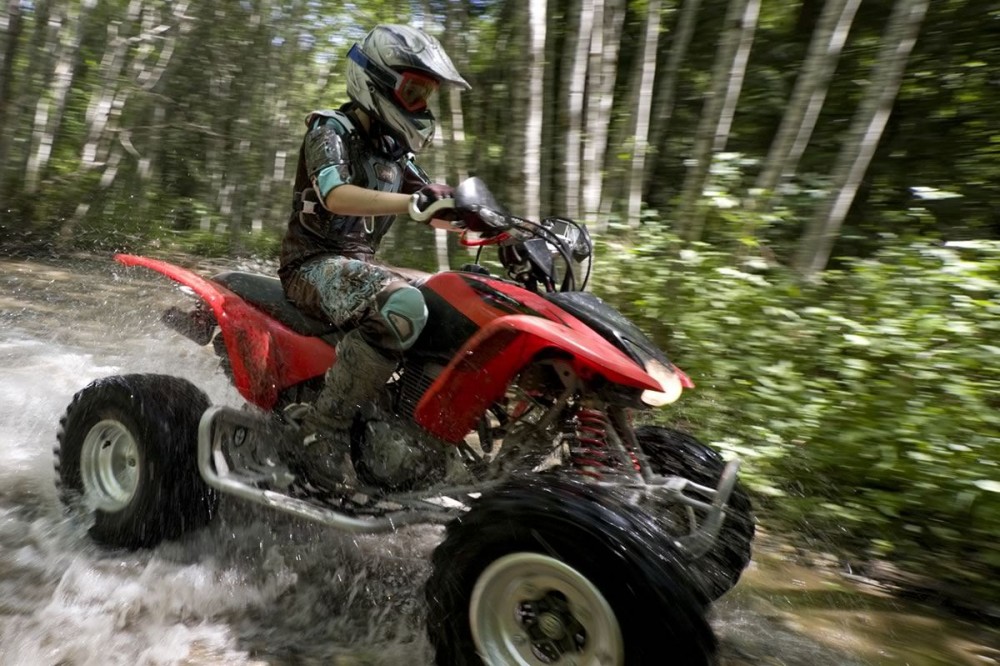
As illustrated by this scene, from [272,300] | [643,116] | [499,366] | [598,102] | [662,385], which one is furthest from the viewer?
[643,116]

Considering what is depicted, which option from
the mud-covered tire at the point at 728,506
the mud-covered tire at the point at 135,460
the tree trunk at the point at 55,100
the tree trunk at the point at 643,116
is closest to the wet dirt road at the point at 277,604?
the mud-covered tire at the point at 135,460

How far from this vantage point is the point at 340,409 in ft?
9.29

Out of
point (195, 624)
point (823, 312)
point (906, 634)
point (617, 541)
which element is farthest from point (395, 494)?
point (823, 312)

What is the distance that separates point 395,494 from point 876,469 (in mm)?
2310

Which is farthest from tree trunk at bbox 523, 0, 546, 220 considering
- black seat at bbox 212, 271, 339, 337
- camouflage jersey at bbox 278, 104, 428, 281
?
black seat at bbox 212, 271, 339, 337

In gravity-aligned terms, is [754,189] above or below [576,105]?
below

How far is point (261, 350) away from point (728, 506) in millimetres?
2012

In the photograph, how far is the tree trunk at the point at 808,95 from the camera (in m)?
5.07

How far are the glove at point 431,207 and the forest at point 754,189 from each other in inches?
92.2

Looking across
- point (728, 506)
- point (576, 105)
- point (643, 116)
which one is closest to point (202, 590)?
point (728, 506)

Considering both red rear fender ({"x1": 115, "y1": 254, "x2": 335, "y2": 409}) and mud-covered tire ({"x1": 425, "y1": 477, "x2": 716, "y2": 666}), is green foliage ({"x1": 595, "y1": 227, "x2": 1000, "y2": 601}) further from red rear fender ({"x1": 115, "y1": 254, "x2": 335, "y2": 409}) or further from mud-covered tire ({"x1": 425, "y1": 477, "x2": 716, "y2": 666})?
red rear fender ({"x1": 115, "y1": 254, "x2": 335, "y2": 409})

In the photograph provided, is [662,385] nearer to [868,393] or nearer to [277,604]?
[277,604]

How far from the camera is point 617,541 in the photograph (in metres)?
2.00

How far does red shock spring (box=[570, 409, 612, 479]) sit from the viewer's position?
258 cm
